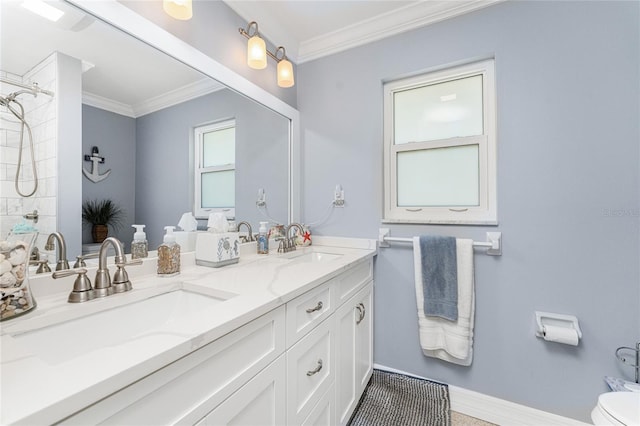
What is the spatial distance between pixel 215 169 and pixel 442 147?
1362 millimetres

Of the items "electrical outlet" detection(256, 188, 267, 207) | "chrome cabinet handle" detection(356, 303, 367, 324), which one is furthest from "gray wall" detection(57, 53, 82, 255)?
"chrome cabinet handle" detection(356, 303, 367, 324)

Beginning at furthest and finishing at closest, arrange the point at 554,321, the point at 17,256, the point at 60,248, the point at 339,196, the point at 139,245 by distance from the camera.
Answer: the point at 339,196
the point at 554,321
the point at 139,245
the point at 60,248
the point at 17,256

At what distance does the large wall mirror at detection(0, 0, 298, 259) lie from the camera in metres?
0.80

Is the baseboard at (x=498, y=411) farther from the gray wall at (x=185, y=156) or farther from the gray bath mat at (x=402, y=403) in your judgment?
the gray wall at (x=185, y=156)

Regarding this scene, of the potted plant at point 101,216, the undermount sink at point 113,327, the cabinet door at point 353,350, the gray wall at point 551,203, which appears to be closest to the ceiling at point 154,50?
the gray wall at point 551,203

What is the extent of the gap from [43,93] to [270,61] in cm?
131

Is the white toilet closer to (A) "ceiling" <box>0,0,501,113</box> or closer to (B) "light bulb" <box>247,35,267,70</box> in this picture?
(A) "ceiling" <box>0,0,501,113</box>

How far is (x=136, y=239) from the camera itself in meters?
1.09

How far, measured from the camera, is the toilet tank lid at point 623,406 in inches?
36.4

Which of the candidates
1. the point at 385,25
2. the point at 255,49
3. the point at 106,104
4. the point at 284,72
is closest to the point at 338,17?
the point at 385,25

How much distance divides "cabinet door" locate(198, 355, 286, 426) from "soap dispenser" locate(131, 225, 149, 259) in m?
0.71

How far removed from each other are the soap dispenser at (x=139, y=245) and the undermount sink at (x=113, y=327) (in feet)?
0.85

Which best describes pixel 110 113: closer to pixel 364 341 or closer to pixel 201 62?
pixel 201 62

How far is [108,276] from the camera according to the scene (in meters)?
0.84
